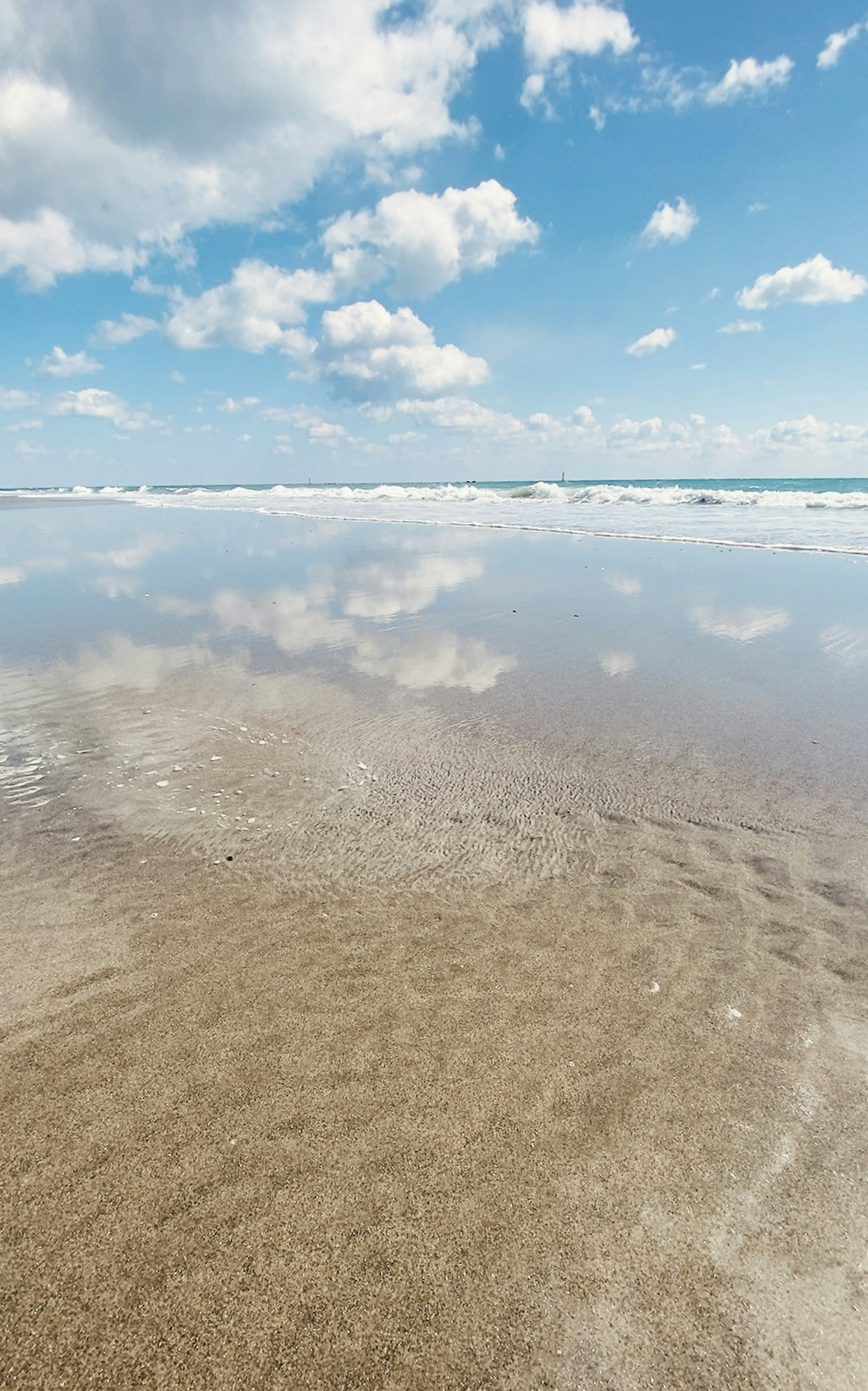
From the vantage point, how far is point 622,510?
118ft

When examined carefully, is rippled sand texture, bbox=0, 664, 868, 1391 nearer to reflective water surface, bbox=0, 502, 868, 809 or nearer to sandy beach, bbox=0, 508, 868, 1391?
sandy beach, bbox=0, 508, 868, 1391

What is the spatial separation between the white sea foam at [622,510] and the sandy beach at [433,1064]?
18016 mm

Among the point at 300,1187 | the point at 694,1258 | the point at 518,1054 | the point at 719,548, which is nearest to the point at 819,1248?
the point at 694,1258

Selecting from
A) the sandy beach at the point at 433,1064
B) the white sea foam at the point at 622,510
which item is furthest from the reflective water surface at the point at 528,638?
the white sea foam at the point at 622,510

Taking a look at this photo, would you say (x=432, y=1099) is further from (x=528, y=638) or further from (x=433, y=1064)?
(x=528, y=638)

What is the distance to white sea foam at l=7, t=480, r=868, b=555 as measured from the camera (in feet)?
72.7

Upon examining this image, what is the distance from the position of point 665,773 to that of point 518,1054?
113 inches

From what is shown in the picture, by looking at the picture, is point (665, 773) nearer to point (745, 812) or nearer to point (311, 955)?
point (745, 812)

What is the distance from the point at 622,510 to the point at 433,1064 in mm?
37362

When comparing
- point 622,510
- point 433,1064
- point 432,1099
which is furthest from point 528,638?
point 622,510

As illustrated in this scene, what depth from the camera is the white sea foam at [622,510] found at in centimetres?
2216

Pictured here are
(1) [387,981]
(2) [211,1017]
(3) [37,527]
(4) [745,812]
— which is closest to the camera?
(2) [211,1017]

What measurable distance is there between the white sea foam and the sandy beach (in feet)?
59.1

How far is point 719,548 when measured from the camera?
18719 millimetres
